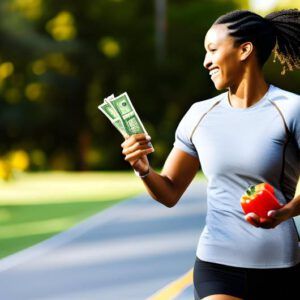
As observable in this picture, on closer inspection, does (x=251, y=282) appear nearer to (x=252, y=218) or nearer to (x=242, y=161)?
(x=252, y=218)

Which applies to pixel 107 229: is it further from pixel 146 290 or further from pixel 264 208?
pixel 264 208

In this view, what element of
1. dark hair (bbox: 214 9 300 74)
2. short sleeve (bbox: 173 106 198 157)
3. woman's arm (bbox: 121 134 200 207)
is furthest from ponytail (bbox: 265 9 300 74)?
woman's arm (bbox: 121 134 200 207)

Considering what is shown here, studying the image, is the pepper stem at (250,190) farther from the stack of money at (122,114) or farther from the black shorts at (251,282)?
the stack of money at (122,114)

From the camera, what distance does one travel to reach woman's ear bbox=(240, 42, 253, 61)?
429 centimetres

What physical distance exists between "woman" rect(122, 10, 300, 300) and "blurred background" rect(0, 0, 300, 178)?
40005 millimetres

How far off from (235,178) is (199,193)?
17913mm

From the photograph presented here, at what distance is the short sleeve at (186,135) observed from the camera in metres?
4.42

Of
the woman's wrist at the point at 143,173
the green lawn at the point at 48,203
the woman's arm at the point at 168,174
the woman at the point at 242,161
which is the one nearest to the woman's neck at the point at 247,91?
the woman at the point at 242,161

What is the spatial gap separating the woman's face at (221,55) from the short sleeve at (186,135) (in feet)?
0.69

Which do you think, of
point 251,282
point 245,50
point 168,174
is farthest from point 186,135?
point 251,282

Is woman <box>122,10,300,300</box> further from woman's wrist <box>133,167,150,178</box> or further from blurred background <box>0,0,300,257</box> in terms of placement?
blurred background <box>0,0,300,257</box>

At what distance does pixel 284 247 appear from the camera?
4.21 metres

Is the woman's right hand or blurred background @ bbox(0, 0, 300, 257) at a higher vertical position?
the woman's right hand

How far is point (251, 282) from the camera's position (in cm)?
421
